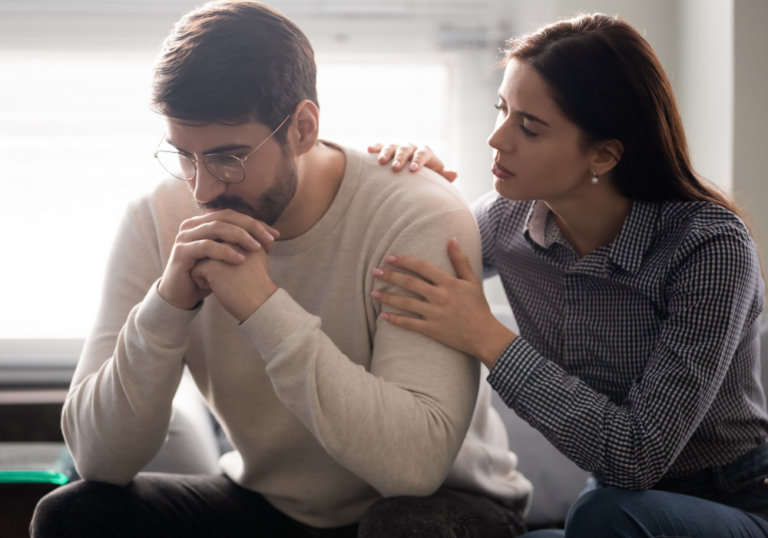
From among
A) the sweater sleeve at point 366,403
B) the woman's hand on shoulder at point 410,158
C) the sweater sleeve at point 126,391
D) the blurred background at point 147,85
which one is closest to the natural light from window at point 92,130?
the blurred background at point 147,85

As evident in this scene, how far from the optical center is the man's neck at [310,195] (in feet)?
4.07

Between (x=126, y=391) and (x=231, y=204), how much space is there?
1.16 ft

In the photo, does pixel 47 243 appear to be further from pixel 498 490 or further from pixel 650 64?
pixel 650 64

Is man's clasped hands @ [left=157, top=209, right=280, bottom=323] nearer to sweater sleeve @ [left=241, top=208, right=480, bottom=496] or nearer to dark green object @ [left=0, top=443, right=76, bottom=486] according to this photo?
sweater sleeve @ [left=241, top=208, right=480, bottom=496]

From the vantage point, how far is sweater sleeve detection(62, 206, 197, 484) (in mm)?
1070

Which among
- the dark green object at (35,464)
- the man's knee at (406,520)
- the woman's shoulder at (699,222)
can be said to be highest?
the woman's shoulder at (699,222)

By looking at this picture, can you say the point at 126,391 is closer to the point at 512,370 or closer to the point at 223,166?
the point at 223,166

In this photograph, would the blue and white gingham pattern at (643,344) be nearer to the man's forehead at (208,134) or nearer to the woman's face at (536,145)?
the woman's face at (536,145)

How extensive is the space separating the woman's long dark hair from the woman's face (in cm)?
2

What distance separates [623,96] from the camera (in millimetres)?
1132

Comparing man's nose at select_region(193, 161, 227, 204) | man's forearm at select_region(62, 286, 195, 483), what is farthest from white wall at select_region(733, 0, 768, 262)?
man's forearm at select_region(62, 286, 195, 483)

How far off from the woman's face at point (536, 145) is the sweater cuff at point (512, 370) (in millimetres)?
296

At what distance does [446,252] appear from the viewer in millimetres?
1158

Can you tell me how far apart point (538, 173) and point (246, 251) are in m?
0.53
